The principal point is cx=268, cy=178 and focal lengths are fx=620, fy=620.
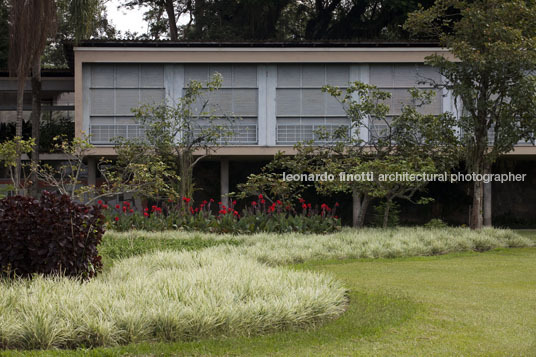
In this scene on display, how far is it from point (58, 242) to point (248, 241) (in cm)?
549

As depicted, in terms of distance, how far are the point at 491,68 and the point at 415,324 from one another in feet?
34.9

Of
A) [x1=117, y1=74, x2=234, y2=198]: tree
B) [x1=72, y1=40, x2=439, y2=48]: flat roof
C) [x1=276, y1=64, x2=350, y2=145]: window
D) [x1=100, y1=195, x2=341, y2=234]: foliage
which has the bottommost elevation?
[x1=100, y1=195, x2=341, y2=234]: foliage

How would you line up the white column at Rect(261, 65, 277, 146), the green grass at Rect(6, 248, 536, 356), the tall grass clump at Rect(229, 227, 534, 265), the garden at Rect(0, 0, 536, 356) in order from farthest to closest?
the white column at Rect(261, 65, 277, 146)
the tall grass clump at Rect(229, 227, 534, 265)
the garden at Rect(0, 0, 536, 356)
the green grass at Rect(6, 248, 536, 356)

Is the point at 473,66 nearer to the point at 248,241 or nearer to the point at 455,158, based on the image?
the point at 455,158

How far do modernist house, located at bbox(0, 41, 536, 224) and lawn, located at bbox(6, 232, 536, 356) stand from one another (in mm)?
11403

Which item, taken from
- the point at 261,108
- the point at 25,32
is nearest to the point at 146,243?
the point at 261,108

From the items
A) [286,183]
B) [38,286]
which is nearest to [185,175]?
[286,183]

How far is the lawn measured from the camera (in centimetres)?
514

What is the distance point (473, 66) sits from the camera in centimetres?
1505

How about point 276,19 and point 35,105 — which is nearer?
point 35,105

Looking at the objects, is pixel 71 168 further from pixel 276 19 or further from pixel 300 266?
pixel 276 19

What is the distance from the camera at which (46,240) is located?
7.61 m

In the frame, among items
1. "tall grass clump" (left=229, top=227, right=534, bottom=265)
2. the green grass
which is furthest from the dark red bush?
"tall grass clump" (left=229, top=227, right=534, bottom=265)

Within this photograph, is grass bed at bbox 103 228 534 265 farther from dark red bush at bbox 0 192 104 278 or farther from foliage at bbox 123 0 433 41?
foliage at bbox 123 0 433 41
